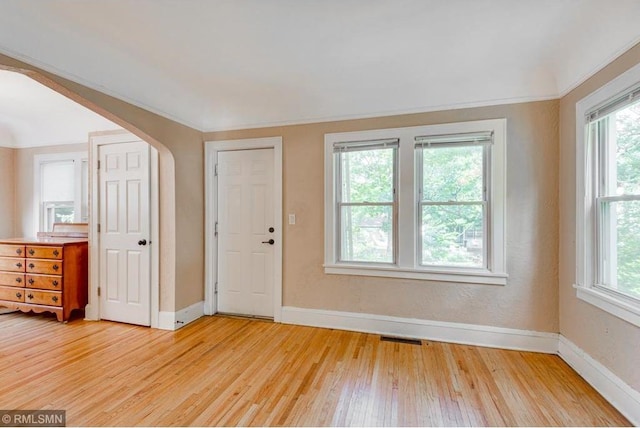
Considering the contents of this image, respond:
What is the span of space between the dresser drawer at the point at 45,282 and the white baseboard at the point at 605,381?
505 cm

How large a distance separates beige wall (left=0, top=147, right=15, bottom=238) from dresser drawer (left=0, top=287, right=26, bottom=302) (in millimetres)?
1448

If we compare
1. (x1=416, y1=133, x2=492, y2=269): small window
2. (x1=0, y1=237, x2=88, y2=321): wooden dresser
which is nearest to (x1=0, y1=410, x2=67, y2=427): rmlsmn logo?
(x1=0, y1=237, x2=88, y2=321): wooden dresser

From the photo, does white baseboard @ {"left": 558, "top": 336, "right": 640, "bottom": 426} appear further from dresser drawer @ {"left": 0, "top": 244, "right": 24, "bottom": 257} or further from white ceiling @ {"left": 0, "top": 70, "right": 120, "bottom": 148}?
dresser drawer @ {"left": 0, "top": 244, "right": 24, "bottom": 257}

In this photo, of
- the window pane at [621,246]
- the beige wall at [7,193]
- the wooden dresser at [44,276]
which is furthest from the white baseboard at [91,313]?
the window pane at [621,246]

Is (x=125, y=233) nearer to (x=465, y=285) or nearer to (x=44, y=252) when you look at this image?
(x=44, y=252)

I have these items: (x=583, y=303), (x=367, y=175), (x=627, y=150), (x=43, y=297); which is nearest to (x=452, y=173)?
(x=367, y=175)

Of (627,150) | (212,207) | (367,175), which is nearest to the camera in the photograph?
(627,150)

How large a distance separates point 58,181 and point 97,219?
1.66 meters

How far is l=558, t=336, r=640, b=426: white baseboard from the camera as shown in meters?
1.68

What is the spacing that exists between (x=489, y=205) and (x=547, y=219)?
1.56 feet

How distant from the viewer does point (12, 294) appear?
334cm

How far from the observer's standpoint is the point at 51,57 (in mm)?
1916

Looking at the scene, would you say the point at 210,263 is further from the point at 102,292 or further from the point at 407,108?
the point at 407,108

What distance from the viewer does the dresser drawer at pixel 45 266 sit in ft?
10.4
